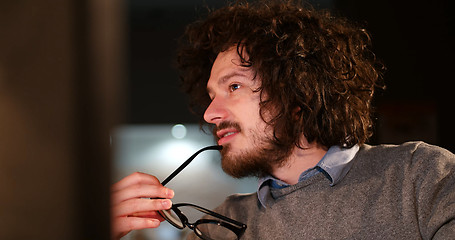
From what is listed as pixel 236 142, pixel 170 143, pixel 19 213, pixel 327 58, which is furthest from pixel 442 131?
pixel 19 213

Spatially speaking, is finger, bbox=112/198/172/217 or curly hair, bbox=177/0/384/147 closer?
finger, bbox=112/198/172/217

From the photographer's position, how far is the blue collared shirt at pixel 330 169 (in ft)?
3.87

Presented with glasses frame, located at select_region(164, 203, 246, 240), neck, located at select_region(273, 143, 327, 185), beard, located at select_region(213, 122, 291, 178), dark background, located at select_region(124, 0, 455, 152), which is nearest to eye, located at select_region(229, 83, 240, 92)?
beard, located at select_region(213, 122, 291, 178)

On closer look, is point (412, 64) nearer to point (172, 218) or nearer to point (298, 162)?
point (298, 162)

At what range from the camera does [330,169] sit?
118cm

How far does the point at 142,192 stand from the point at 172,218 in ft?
0.38

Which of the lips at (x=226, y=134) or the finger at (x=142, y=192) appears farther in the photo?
the lips at (x=226, y=134)

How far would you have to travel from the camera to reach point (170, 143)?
3.46 m

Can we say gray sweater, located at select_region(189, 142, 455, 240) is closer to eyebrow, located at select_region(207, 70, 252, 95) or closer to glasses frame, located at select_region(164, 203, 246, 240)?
glasses frame, located at select_region(164, 203, 246, 240)

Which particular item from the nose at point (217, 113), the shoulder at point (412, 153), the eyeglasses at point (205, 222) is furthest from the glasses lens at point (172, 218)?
the shoulder at point (412, 153)

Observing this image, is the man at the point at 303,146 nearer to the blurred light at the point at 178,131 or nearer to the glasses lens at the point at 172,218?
the glasses lens at the point at 172,218

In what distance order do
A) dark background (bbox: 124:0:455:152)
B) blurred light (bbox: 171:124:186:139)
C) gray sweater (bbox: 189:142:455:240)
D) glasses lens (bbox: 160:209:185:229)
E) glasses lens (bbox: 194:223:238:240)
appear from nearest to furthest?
gray sweater (bbox: 189:142:455:240)
glasses lens (bbox: 160:209:185:229)
glasses lens (bbox: 194:223:238:240)
dark background (bbox: 124:0:455:152)
blurred light (bbox: 171:124:186:139)

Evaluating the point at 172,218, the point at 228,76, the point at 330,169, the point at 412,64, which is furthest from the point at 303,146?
the point at 412,64

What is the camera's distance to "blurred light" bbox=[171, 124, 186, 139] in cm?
334
